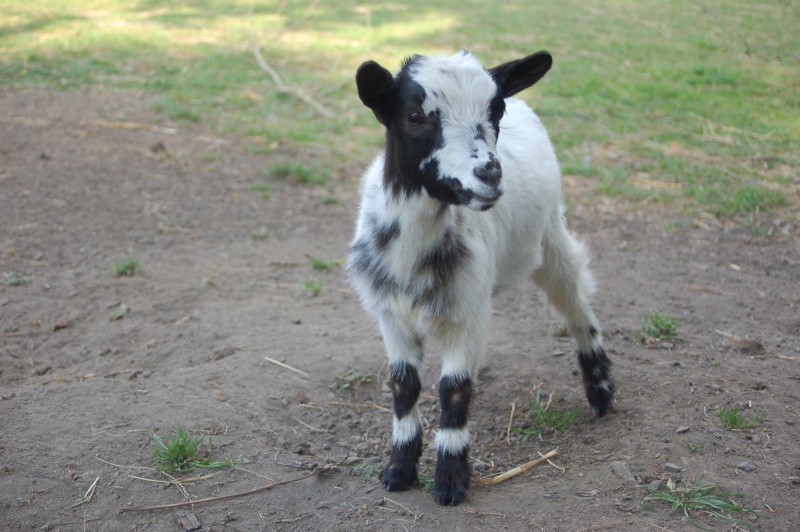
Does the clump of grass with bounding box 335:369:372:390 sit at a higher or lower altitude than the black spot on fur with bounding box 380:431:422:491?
lower

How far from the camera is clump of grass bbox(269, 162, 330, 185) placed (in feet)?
27.8

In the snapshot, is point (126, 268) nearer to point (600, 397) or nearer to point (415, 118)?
point (415, 118)

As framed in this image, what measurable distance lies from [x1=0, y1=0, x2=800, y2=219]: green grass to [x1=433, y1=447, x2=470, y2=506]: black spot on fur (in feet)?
15.9

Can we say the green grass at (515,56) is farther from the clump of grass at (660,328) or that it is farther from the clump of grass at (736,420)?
the clump of grass at (736,420)

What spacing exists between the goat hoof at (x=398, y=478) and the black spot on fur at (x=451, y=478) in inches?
5.8

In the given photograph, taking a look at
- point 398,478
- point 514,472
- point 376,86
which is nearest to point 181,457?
point 398,478

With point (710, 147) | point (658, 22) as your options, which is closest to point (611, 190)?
point (710, 147)

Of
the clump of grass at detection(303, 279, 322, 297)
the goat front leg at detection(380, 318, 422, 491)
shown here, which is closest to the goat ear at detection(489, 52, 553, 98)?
the goat front leg at detection(380, 318, 422, 491)

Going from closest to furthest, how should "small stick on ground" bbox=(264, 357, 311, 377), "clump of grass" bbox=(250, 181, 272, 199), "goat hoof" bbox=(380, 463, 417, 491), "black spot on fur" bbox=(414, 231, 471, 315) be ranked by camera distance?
"black spot on fur" bbox=(414, 231, 471, 315) < "goat hoof" bbox=(380, 463, 417, 491) < "small stick on ground" bbox=(264, 357, 311, 377) < "clump of grass" bbox=(250, 181, 272, 199)

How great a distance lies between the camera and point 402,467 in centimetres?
395

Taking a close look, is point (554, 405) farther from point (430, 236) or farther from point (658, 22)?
point (658, 22)

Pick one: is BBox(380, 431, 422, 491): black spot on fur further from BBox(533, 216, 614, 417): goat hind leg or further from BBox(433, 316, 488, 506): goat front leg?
BBox(533, 216, 614, 417): goat hind leg

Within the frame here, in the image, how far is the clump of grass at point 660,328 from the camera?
5.29 m

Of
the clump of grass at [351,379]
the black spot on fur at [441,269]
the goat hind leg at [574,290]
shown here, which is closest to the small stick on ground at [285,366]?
the clump of grass at [351,379]
